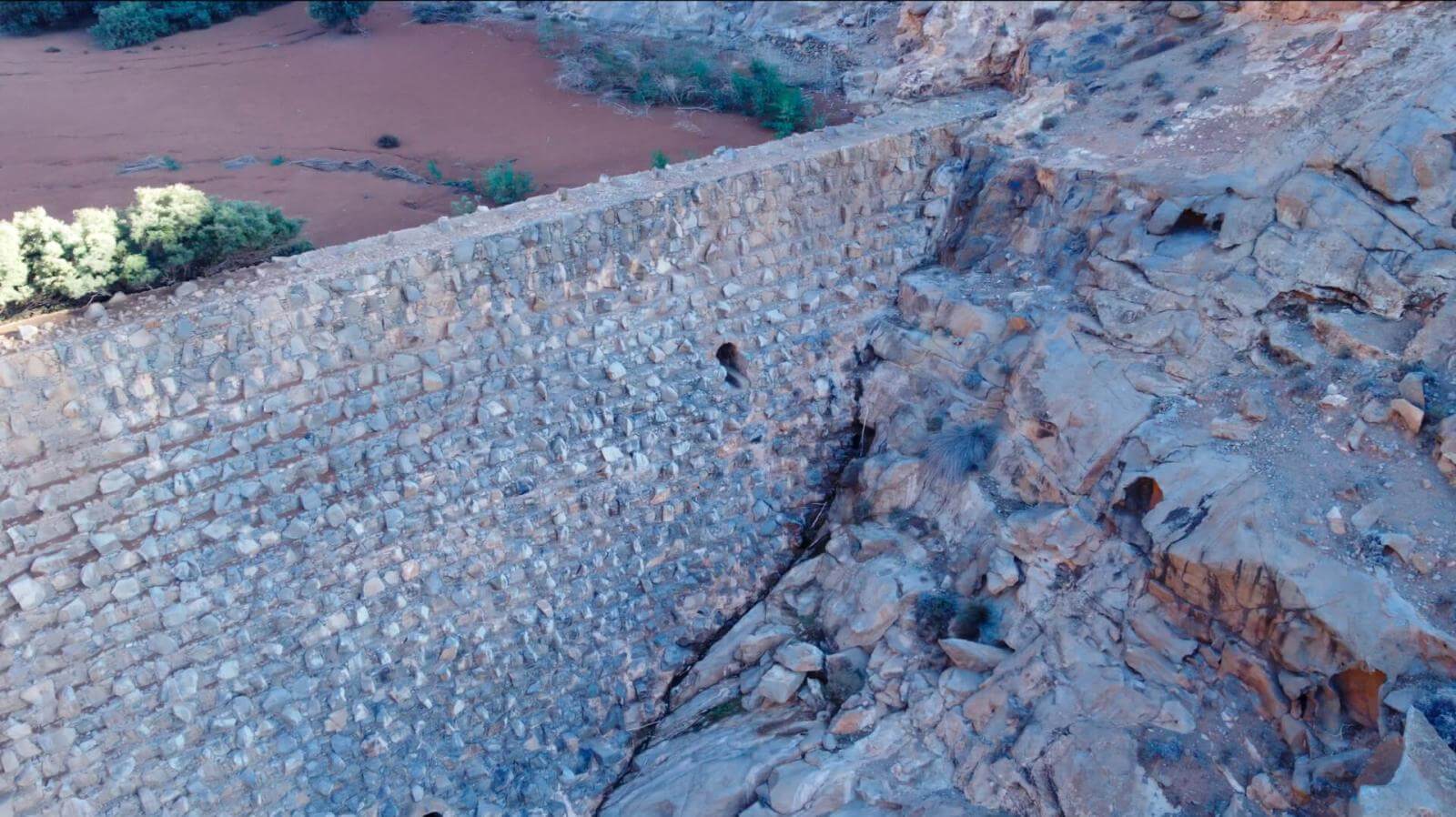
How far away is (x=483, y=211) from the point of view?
1149 cm

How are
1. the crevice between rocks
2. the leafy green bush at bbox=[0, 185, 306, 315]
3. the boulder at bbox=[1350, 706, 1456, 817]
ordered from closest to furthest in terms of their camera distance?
the boulder at bbox=[1350, 706, 1456, 817] < the leafy green bush at bbox=[0, 185, 306, 315] < the crevice between rocks

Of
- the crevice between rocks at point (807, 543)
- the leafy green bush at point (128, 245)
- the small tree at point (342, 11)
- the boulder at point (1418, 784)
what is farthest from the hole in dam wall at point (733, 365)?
the small tree at point (342, 11)

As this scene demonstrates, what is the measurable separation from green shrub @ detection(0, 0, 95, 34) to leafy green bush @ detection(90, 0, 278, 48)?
526 mm

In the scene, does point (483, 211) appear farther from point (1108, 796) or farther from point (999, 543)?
point (1108, 796)

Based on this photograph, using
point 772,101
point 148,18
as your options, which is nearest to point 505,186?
point 772,101

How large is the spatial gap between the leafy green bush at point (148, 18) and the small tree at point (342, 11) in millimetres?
2029

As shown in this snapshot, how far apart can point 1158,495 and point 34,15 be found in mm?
19855

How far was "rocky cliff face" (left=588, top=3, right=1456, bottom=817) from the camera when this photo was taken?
8805 mm

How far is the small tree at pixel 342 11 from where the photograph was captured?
65.4ft

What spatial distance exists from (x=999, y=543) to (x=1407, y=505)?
3394 millimetres

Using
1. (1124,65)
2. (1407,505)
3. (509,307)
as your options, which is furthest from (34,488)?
(1124,65)

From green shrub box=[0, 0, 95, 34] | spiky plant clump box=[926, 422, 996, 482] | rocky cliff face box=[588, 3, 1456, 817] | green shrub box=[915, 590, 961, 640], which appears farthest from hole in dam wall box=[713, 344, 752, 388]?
green shrub box=[0, 0, 95, 34]

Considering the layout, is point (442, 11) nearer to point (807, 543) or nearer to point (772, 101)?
point (772, 101)

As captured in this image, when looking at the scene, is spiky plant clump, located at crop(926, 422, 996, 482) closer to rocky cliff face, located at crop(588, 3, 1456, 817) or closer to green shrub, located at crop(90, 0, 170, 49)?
rocky cliff face, located at crop(588, 3, 1456, 817)
